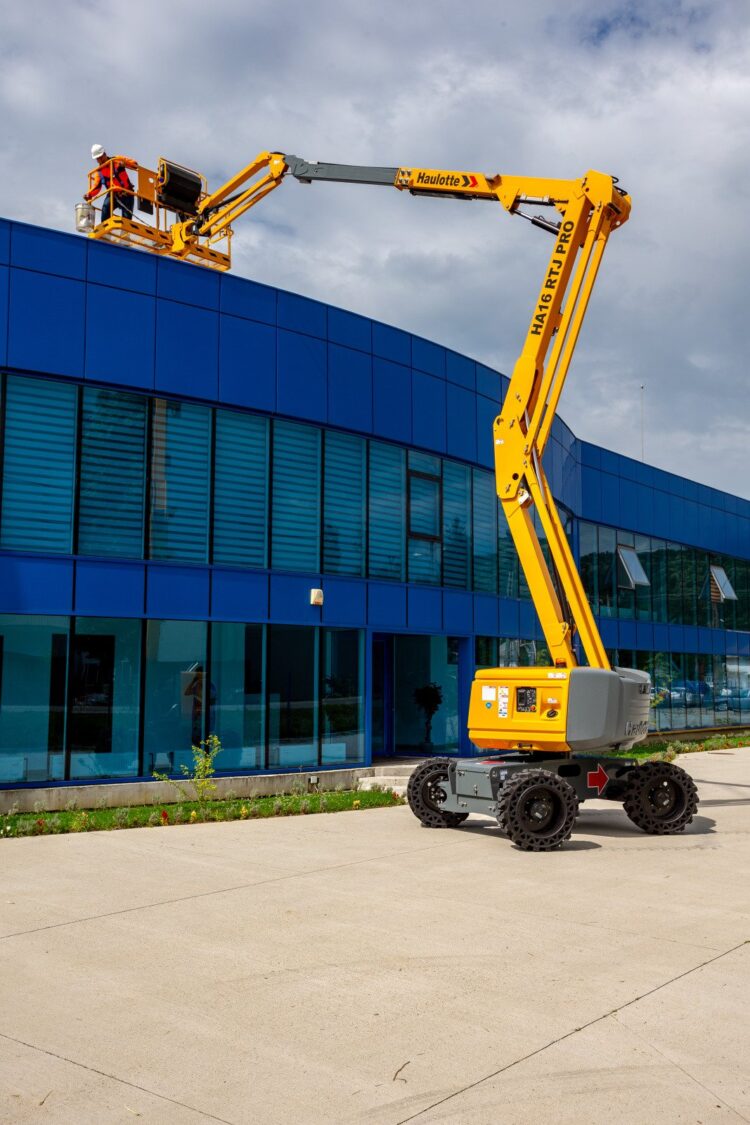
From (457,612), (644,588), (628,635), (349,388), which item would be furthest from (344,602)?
(644,588)

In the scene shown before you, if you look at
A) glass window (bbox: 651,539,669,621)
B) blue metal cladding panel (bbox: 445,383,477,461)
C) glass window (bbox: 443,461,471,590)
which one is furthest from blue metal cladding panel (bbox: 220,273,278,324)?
glass window (bbox: 651,539,669,621)

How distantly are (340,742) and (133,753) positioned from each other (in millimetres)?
4311

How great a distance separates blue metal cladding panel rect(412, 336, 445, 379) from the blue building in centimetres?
6

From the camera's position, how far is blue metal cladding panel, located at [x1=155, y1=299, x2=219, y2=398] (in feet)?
57.0

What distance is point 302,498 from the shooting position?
1914 centimetres

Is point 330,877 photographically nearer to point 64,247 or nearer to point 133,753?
point 133,753

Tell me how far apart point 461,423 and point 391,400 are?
2.29 meters

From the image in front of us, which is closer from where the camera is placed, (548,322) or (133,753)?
(548,322)

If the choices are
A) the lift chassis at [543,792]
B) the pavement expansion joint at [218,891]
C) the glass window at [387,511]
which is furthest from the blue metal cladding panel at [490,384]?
the pavement expansion joint at [218,891]

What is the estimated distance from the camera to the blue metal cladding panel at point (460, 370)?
22.1 metres

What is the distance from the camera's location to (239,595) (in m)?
18.0

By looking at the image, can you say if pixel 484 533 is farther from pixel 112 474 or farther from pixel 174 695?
pixel 112 474

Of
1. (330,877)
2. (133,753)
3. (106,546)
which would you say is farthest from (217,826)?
(106,546)

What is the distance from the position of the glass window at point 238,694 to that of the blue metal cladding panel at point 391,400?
5.07m
